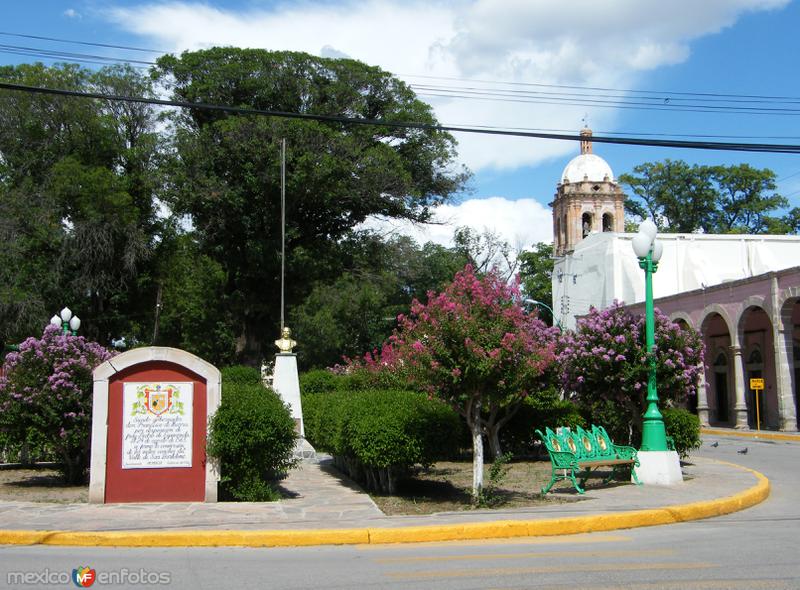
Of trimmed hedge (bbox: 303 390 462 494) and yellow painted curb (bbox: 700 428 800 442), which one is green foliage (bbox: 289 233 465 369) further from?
trimmed hedge (bbox: 303 390 462 494)

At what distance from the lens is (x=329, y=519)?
9852 millimetres

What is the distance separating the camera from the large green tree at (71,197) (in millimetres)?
32031

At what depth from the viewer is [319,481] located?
14234mm

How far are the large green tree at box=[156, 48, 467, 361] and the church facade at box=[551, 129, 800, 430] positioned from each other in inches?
428

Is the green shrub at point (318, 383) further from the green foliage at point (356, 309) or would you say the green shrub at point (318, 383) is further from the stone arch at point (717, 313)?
the stone arch at point (717, 313)

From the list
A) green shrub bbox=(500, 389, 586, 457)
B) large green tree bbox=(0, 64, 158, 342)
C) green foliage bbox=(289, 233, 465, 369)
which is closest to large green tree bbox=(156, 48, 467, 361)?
large green tree bbox=(0, 64, 158, 342)

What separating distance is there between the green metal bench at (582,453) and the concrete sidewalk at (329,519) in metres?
0.41

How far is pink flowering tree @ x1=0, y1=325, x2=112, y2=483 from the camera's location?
1286 cm

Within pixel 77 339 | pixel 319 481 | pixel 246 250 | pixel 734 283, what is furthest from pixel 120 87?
pixel 734 283

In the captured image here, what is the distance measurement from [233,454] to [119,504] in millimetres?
1743

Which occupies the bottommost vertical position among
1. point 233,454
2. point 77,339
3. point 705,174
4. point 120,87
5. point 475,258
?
point 233,454

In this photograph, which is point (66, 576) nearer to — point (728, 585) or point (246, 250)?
point (728, 585)

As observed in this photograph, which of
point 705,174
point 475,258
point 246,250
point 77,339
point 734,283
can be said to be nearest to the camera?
point 77,339

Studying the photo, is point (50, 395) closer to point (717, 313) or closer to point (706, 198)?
point (717, 313)
